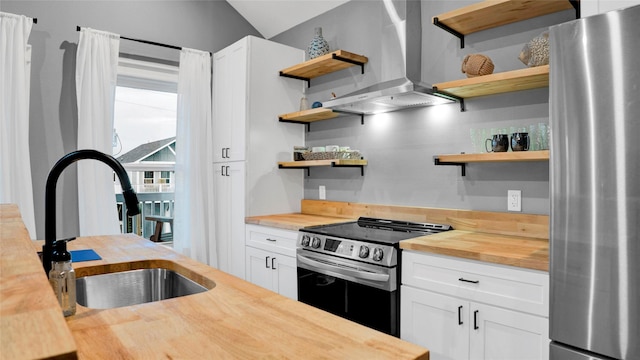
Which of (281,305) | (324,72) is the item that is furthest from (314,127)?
(281,305)

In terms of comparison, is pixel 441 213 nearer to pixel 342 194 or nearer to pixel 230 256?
pixel 342 194

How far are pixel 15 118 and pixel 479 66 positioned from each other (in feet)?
10.1

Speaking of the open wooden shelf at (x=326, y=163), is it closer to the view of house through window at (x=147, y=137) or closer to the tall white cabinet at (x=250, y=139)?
the tall white cabinet at (x=250, y=139)

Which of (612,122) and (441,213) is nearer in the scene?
(612,122)

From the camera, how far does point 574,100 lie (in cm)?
158

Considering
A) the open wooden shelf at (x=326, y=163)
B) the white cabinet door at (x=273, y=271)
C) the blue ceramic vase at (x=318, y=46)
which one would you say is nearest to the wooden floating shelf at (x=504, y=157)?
the open wooden shelf at (x=326, y=163)

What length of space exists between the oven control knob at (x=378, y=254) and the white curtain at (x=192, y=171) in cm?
198

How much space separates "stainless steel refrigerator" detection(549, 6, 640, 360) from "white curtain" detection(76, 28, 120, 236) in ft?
9.97

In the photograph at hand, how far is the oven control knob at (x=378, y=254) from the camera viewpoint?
7.41 feet

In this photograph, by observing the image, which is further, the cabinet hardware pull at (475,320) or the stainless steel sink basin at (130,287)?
the cabinet hardware pull at (475,320)

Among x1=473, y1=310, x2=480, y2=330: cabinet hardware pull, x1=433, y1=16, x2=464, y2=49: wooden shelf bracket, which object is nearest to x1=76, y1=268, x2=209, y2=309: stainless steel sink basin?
x1=473, y1=310, x2=480, y2=330: cabinet hardware pull

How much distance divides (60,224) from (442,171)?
9.46ft

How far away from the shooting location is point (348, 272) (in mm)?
2438

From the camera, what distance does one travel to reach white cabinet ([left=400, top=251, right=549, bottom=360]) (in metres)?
1.79
